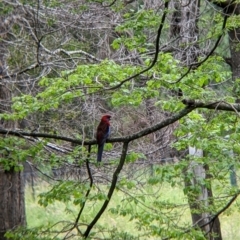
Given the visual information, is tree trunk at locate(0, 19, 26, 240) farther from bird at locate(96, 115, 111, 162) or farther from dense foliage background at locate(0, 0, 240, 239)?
bird at locate(96, 115, 111, 162)

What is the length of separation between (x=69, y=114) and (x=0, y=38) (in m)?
1.68

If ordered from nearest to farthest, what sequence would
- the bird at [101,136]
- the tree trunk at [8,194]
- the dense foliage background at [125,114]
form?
the dense foliage background at [125,114]
the bird at [101,136]
the tree trunk at [8,194]

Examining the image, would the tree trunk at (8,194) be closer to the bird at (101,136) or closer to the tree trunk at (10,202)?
the tree trunk at (10,202)

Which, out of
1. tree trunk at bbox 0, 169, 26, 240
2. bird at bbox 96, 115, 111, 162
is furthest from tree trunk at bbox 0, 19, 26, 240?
bird at bbox 96, 115, 111, 162

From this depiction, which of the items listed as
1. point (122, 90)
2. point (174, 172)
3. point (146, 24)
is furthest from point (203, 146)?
point (146, 24)

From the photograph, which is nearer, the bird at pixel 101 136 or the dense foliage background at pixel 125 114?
the dense foliage background at pixel 125 114

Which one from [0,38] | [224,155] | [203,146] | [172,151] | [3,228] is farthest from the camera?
[172,151]

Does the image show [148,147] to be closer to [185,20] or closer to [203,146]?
[185,20]

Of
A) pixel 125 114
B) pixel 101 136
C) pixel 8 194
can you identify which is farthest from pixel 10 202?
pixel 101 136

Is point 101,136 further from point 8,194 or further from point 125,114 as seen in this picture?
point 125,114

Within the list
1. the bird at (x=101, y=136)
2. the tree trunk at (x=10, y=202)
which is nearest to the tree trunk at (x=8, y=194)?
the tree trunk at (x=10, y=202)

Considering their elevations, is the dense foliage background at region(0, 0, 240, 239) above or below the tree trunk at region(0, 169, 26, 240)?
above

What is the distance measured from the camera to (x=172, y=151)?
10.0 meters

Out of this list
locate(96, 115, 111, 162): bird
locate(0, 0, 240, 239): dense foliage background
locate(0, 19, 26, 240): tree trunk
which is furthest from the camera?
locate(0, 19, 26, 240): tree trunk
